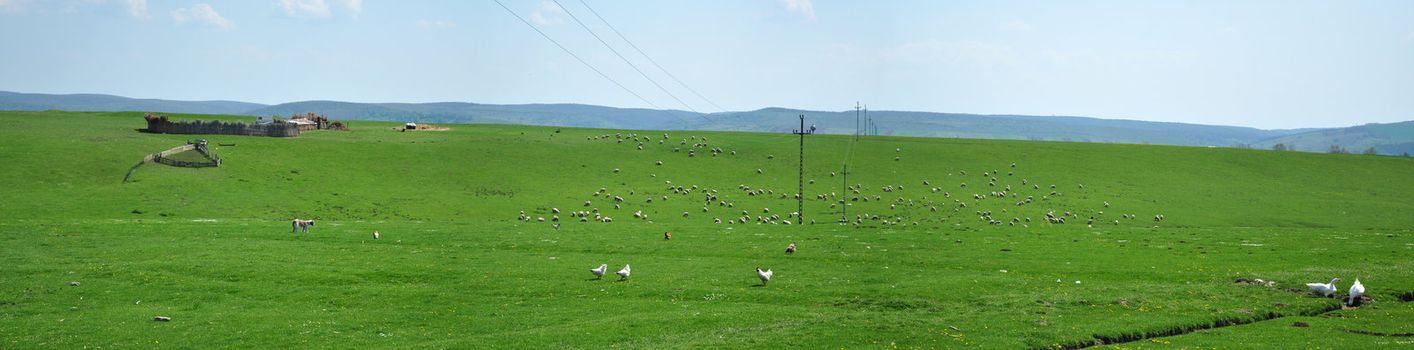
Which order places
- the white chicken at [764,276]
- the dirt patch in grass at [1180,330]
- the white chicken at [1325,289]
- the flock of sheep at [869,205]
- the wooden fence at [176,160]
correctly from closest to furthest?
the dirt patch in grass at [1180,330]
the white chicken at [1325,289]
the white chicken at [764,276]
the flock of sheep at [869,205]
the wooden fence at [176,160]

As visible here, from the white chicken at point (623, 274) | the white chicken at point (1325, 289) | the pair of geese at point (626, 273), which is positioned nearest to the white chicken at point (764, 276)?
the pair of geese at point (626, 273)

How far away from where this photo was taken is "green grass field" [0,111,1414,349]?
30.7 m

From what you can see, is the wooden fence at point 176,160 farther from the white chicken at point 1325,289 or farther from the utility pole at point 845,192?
the white chicken at point 1325,289

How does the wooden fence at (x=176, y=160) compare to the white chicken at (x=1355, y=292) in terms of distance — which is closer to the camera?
the white chicken at (x=1355, y=292)

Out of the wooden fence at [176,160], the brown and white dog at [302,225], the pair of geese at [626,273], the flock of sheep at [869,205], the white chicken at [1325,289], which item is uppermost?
the wooden fence at [176,160]

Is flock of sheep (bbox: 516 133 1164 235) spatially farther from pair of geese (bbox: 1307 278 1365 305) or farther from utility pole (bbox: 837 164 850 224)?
pair of geese (bbox: 1307 278 1365 305)

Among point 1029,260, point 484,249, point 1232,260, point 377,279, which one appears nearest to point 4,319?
point 377,279

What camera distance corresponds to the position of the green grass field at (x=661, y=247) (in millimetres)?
30719

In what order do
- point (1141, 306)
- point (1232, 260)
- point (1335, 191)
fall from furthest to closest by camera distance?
point (1335, 191)
point (1232, 260)
point (1141, 306)

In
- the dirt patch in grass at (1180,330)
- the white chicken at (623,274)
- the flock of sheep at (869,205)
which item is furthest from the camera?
the flock of sheep at (869,205)

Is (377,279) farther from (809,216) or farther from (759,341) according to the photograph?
(809,216)

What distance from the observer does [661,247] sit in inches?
2052

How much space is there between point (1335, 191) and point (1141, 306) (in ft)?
248

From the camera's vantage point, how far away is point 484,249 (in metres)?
50.8
